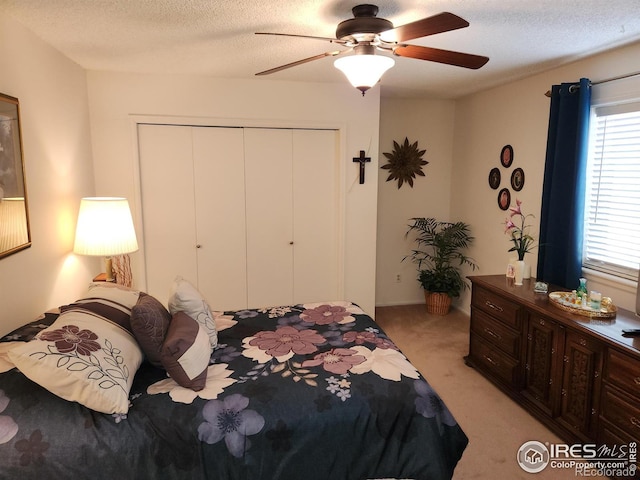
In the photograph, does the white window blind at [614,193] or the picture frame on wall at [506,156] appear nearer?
the white window blind at [614,193]

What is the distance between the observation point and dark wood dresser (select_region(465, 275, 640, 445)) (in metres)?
2.19

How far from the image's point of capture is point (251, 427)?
1.68 meters

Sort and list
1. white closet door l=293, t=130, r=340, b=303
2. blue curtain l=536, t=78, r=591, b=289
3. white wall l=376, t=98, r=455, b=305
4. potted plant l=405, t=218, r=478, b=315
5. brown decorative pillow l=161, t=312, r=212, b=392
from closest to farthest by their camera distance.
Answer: brown decorative pillow l=161, t=312, r=212, b=392
blue curtain l=536, t=78, r=591, b=289
white closet door l=293, t=130, r=340, b=303
potted plant l=405, t=218, r=478, b=315
white wall l=376, t=98, r=455, b=305

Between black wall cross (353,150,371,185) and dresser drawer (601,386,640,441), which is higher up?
black wall cross (353,150,371,185)

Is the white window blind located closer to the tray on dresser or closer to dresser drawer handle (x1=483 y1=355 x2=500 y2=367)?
the tray on dresser

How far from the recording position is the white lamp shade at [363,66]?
6.43 feet

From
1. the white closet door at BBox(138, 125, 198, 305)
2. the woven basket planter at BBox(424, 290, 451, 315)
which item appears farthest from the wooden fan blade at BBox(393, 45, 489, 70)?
the woven basket planter at BBox(424, 290, 451, 315)

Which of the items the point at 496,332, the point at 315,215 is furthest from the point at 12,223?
the point at 496,332

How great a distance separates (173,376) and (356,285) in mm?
2635

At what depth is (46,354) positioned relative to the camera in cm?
156

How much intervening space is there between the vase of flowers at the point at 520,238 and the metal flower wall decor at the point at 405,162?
128cm

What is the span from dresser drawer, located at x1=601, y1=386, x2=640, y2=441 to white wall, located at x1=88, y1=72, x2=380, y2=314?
7.54 feet

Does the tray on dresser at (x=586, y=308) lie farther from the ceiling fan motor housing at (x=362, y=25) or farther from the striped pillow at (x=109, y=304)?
the striped pillow at (x=109, y=304)

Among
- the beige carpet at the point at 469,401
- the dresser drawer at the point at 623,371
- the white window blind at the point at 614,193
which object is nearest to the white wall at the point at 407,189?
the beige carpet at the point at 469,401
